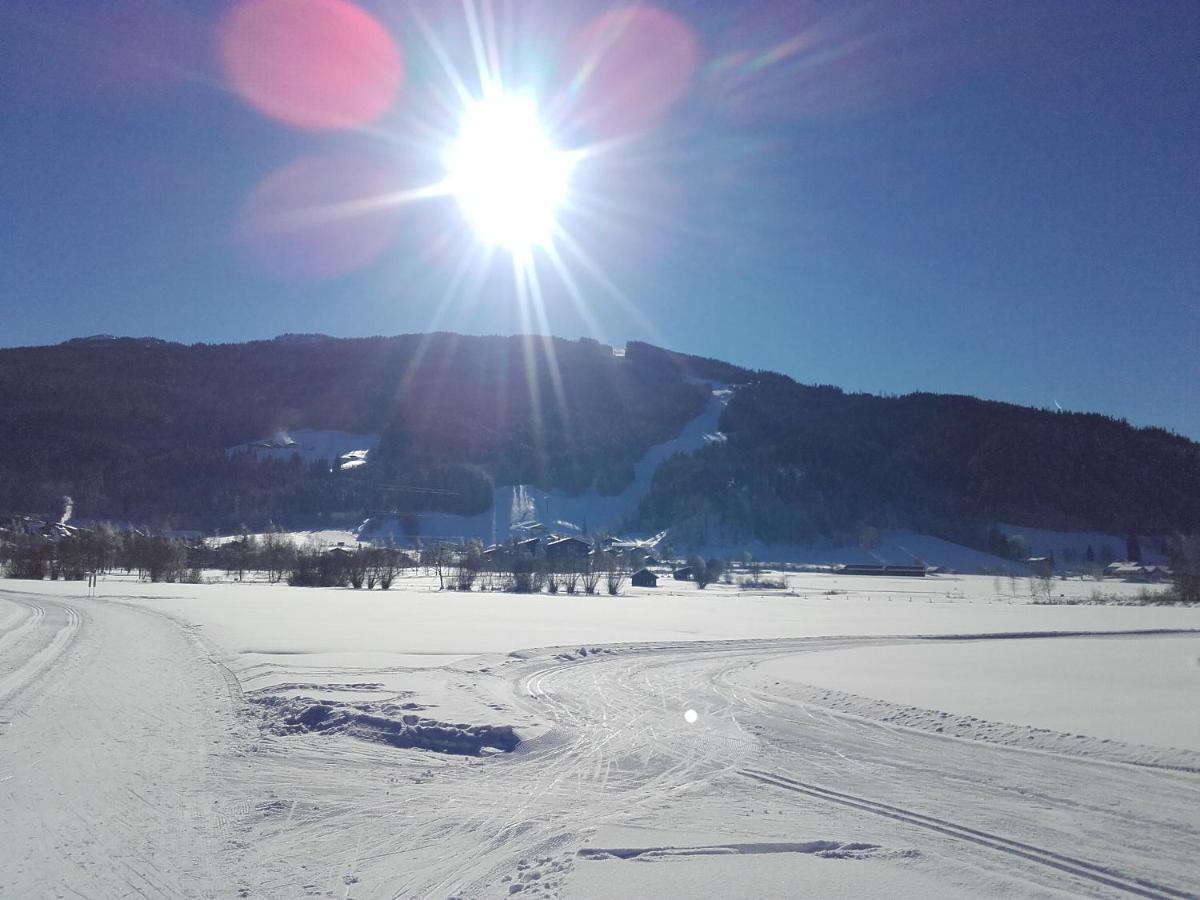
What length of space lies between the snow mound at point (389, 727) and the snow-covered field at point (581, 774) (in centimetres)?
6

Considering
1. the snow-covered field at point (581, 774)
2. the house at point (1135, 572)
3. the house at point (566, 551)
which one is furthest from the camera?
the house at point (1135, 572)

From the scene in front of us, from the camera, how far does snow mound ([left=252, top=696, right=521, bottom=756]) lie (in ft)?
38.0

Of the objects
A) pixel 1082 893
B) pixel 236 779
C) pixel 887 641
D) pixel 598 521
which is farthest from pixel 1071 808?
pixel 598 521

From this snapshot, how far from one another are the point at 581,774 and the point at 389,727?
12.0 ft

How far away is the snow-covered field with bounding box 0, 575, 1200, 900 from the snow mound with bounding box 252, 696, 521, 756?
0.19 ft

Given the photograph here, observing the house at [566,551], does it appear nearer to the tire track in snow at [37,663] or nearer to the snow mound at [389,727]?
the tire track in snow at [37,663]

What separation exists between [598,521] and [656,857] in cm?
19246

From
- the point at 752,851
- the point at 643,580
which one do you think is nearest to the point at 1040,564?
the point at 643,580

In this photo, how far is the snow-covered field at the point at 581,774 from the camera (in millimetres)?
6781

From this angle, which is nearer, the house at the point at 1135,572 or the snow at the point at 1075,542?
the house at the point at 1135,572

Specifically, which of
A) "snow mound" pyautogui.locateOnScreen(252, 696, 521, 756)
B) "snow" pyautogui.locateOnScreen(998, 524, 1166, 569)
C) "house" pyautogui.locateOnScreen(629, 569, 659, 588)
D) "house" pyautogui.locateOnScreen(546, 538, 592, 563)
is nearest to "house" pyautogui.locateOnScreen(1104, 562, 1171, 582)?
"snow" pyautogui.locateOnScreen(998, 524, 1166, 569)

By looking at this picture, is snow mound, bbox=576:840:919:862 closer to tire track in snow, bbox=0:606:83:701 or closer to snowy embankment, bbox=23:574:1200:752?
snowy embankment, bbox=23:574:1200:752

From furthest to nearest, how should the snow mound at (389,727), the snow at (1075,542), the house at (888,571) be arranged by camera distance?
the snow at (1075,542) → the house at (888,571) → the snow mound at (389,727)

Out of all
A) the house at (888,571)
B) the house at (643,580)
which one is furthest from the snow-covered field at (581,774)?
the house at (888,571)
